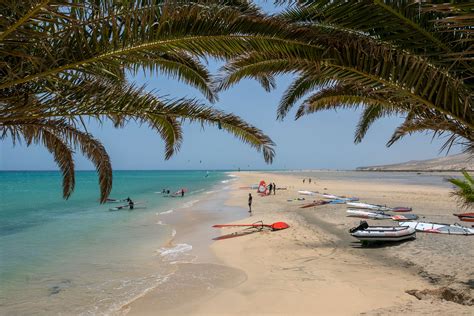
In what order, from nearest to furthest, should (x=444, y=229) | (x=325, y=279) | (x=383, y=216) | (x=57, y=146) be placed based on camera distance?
(x=57, y=146) < (x=325, y=279) < (x=444, y=229) < (x=383, y=216)

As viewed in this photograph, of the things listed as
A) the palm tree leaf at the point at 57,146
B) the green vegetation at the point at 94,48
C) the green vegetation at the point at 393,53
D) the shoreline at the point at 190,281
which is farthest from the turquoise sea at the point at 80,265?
the green vegetation at the point at 393,53

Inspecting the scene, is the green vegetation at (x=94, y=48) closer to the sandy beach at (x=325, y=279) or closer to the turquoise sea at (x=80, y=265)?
the sandy beach at (x=325, y=279)

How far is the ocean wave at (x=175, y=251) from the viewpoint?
1148 cm

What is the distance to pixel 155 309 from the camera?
7.01 metres

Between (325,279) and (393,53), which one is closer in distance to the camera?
(393,53)

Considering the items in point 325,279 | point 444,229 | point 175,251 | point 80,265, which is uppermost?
point 444,229

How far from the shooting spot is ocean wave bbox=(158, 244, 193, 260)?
11.5 meters

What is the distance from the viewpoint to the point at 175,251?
Result: 39.9 ft

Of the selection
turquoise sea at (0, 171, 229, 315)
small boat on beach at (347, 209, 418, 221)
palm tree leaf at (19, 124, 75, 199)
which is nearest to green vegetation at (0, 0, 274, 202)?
palm tree leaf at (19, 124, 75, 199)

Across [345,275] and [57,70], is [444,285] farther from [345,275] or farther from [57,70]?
[57,70]

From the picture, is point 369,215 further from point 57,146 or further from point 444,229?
point 57,146

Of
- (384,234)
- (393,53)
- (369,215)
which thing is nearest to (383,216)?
(369,215)

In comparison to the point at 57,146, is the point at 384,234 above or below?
below

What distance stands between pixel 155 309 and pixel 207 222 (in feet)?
37.8
